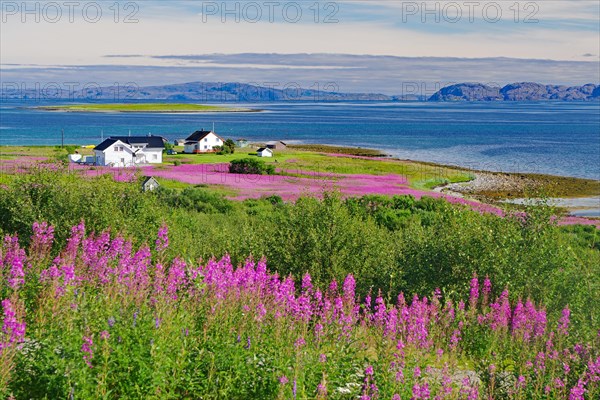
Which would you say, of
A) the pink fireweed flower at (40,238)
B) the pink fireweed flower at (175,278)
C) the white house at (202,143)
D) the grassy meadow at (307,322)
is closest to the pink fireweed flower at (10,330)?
the grassy meadow at (307,322)

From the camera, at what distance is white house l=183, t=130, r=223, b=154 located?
10131 centimetres

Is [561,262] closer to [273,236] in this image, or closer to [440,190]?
[273,236]

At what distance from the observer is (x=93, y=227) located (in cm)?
1919

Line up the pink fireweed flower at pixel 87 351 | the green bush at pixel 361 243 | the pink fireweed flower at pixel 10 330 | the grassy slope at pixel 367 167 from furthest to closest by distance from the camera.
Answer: the grassy slope at pixel 367 167
the green bush at pixel 361 243
the pink fireweed flower at pixel 10 330
the pink fireweed flower at pixel 87 351

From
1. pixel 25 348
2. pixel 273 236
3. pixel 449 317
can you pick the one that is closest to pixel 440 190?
pixel 273 236

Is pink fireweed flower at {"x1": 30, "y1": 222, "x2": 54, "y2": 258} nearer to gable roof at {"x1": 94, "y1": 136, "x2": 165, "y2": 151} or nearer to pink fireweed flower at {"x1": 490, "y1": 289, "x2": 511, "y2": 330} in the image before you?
pink fireweed flower at {"x1": 490, "y1": 289, "x2": 511, "y2": 330}

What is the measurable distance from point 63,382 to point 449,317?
21.0ft

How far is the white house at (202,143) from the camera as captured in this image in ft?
332

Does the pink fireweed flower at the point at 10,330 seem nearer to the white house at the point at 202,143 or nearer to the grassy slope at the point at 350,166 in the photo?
the grassy slope at the point at 350,166

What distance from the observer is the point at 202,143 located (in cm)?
10150

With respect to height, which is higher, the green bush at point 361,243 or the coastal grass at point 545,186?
the green bush at point 361,243

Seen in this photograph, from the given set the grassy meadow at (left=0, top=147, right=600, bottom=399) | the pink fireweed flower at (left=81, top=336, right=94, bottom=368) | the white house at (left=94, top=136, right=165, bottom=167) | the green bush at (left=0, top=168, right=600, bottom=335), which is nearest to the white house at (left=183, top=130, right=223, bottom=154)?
the white house at (left=94, top=136, right=165, bottom=167)

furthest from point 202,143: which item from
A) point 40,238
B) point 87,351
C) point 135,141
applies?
point 87,351

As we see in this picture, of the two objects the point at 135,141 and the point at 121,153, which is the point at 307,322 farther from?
the point at 135,141
